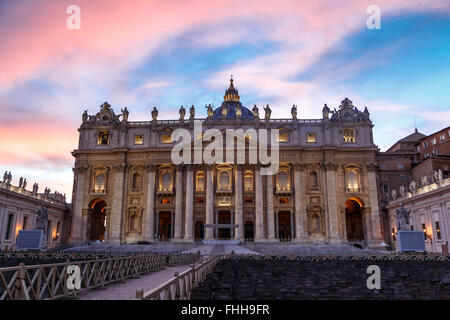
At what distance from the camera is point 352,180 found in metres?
65.2

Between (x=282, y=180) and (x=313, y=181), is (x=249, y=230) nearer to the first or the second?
(x=282, y=180)

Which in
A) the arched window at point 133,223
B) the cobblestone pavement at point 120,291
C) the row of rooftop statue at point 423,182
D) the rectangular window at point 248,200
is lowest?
the cobblestone pavement at point 120,291

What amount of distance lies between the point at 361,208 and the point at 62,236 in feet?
178

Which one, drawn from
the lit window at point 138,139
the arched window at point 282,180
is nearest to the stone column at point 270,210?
the arched window at point 282,180

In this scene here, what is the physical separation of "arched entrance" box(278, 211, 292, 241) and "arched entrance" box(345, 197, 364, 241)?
11747 mm

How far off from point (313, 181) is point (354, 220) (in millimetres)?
12607

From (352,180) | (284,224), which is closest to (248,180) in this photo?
(284,224)

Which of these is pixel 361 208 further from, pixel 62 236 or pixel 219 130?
pixel 62 236

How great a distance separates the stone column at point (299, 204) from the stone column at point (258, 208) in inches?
234

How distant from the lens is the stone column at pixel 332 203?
60519 millimetres

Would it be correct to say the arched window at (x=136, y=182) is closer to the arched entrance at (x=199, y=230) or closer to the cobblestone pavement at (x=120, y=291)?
the arched entrance at (x=199, y=230)
